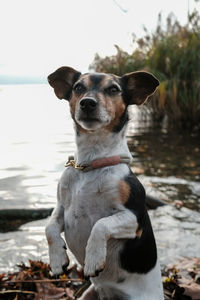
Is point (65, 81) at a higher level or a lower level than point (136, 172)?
higher

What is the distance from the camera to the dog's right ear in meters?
2.84

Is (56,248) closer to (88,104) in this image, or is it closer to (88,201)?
(88,201)

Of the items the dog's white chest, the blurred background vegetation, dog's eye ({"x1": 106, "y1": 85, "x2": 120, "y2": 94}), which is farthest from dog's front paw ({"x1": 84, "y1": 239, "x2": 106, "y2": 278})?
the blurred background vegetation

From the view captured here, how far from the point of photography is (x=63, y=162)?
816 cm

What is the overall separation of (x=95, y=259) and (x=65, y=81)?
1.38 meters

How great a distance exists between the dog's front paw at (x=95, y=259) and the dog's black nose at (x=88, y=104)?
84 centimetres

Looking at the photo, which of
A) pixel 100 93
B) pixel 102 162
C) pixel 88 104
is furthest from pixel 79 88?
pixel 102 162

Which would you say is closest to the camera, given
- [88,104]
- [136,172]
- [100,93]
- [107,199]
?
[107,199]

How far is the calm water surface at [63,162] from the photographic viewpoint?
19.0ft

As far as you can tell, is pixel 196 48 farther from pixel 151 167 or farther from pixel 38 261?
pixel 38 261

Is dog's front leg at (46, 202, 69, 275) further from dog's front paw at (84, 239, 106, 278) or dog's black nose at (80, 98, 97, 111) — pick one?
dog's black nose at (80, 98, 97, 111)

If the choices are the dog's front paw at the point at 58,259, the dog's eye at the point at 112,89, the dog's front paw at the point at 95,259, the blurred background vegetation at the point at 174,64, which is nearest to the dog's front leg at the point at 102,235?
the dog's front paw at the point at 95,259

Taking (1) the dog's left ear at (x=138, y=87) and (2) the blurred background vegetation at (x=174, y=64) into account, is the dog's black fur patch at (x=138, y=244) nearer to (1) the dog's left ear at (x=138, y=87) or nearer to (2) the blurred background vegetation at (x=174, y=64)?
(1) the dog's left ear at (x=138, y=87)

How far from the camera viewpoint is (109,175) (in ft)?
7.77
